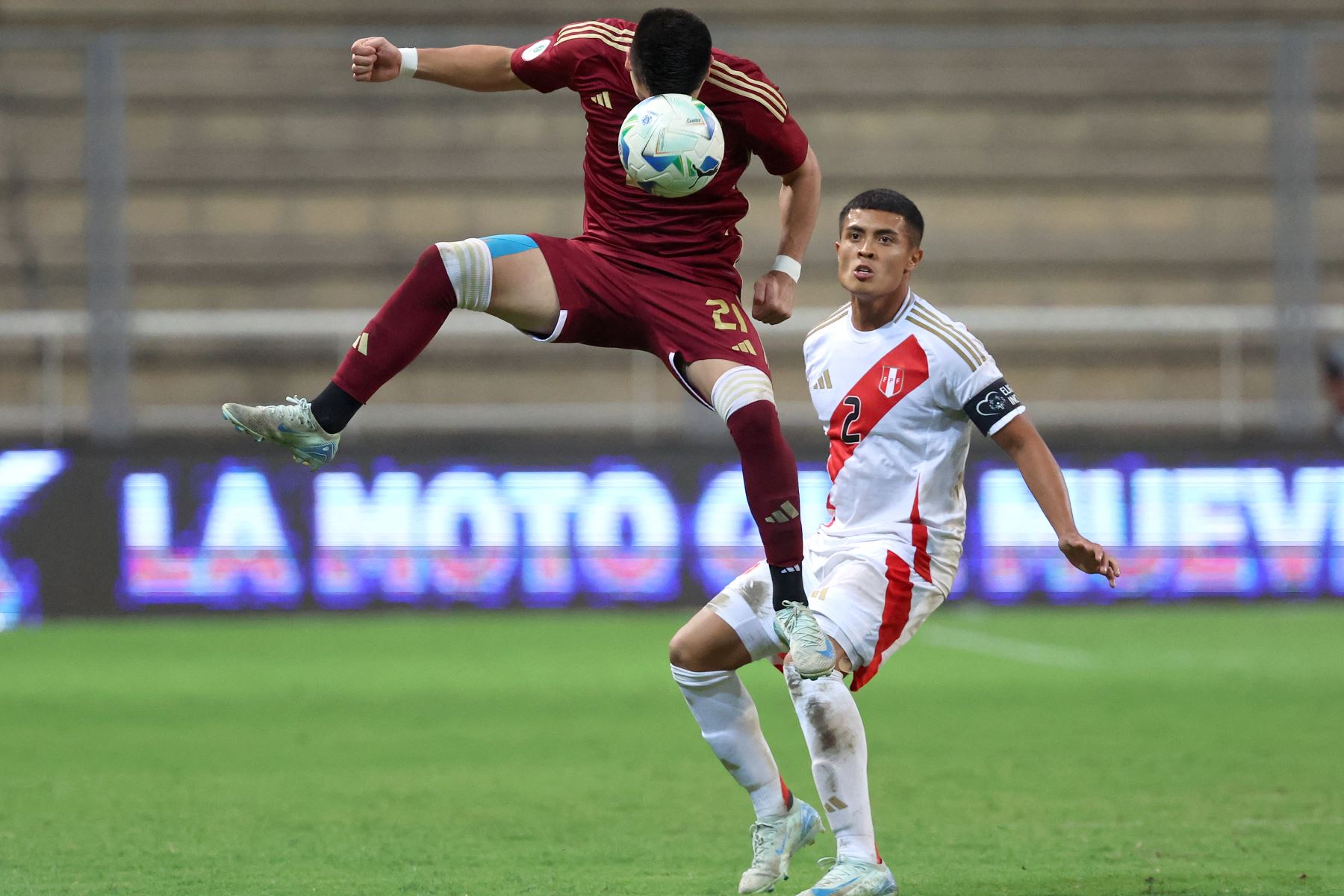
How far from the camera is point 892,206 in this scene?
4719mm

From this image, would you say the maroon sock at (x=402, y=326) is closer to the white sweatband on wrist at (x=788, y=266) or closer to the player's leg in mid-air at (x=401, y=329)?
the player's leg in mid-air at (x=401, y=329)

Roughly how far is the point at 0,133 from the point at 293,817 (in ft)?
29.4

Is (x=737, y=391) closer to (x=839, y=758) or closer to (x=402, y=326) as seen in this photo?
(x=402, y=326)

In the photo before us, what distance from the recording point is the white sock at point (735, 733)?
4781mm

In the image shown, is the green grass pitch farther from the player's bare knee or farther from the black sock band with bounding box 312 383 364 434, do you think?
the player's bare knee

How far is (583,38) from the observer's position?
4.65 metres

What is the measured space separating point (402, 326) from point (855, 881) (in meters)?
1.76

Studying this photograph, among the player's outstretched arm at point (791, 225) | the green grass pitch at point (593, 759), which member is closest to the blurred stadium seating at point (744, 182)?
the green grass pitch at point (593, 759)

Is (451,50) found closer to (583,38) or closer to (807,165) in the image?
(583,38)

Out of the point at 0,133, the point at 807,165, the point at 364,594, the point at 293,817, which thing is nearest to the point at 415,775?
the point at 293,817

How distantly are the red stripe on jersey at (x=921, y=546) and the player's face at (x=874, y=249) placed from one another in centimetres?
61

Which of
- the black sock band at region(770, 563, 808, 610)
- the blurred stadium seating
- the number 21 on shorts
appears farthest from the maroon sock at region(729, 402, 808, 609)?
the blurred stadium seating

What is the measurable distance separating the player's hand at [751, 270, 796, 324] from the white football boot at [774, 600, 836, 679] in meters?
0.78

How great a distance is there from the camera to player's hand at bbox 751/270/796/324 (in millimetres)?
4715
